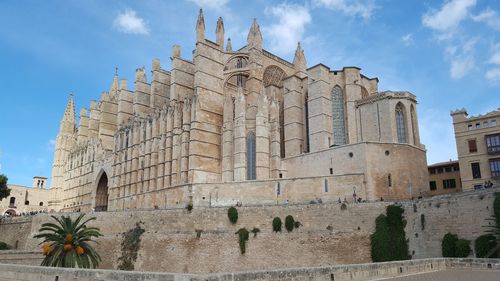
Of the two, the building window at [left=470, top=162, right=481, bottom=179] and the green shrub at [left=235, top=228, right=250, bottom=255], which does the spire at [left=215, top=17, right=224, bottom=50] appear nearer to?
the green shrub at [left=235, top=228, right=250, bottom=255]

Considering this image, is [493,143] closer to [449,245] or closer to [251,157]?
[449,245]

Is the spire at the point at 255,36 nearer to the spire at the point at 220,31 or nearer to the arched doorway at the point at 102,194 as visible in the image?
the spire at the point at 220,31

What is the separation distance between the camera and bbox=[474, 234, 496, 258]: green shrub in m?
20.2

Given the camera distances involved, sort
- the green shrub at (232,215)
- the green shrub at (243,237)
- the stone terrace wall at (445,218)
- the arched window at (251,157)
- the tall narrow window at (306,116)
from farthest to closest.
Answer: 1. the tall narrow window at (306,116)
2. the arched window at (251,157)
3. the green shrub at (232,215)
4. the green shrub at (243,237)
5. the stone terrace wall at (445,218)

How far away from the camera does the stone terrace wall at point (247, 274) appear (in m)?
9.55

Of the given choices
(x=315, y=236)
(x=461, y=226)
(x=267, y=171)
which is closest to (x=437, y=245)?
(x=461, y=226)

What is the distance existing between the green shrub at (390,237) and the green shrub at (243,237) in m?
8.30

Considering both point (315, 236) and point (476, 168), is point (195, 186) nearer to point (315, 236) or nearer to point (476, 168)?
point (315, 236)

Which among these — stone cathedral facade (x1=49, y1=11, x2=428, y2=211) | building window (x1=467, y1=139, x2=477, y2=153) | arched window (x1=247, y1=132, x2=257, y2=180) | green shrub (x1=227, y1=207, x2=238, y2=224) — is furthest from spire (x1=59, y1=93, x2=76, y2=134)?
building window (x1=467, y1=139, x2=477, y2=153)

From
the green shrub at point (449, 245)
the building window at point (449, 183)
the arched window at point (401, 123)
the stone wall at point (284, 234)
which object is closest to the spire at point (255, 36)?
the arched window at point (401, 123)

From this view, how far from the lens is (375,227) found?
25.2 metres

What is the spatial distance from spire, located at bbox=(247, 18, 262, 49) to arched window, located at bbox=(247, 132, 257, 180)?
11.3 m

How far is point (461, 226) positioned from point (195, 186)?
21033 mm

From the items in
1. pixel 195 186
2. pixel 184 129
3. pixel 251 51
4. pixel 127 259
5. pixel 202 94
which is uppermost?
pixel 251 51
